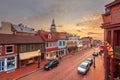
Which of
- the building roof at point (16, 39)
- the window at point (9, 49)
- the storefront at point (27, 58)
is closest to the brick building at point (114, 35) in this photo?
the storefront at point (27, 58)

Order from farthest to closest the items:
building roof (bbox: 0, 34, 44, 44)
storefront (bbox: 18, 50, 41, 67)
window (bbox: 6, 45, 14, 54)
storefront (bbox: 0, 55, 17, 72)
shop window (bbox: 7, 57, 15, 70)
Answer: storefront (bbox: 18, 50, 41, 67), shop window (bbox: 7, 57, 15, 70), window (bbox: 6, 45, 14, 54), building roof (bbox: 0, 34, 44, 44), storefront (bbox: 0, 55, 17, 72)

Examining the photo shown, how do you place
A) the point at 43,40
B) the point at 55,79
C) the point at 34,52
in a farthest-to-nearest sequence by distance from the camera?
1. the point at 43,40
2. the point at 34,52
3. the point at 55,79

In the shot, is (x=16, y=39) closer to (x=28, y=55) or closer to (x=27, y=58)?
(x=28, y=55)

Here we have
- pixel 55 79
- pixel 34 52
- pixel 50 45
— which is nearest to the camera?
pixel 55 79

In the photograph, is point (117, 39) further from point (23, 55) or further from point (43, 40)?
point (43, 40)

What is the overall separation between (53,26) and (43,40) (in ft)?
104

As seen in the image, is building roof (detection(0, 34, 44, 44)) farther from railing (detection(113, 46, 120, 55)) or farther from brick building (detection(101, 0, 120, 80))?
railing (detection(113, 46, 120, 55))

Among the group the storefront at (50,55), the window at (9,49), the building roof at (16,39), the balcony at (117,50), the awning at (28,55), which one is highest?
the building roof at (16,39)

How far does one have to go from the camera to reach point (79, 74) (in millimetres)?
25453

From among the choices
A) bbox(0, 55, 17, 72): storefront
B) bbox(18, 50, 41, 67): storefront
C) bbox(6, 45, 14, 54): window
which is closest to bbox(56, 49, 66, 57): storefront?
bbox(18, 50, 41, 67): storefront

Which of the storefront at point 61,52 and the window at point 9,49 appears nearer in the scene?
the window at point 9,49

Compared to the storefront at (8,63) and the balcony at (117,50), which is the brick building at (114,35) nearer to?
the balcony at (117,50)

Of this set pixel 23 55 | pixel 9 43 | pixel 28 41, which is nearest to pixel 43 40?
pixel 28 41

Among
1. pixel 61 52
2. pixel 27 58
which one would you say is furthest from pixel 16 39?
pixel 61 52
